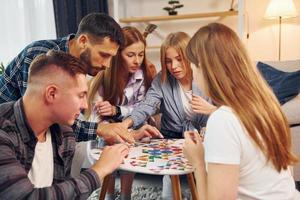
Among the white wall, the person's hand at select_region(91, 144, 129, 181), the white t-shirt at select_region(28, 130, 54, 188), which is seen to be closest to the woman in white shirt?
the person's hand at select_region(91, 144, 129, 181)

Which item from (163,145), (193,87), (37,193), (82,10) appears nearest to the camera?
(37,193)

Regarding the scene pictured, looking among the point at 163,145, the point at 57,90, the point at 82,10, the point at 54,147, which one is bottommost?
the point at 163,145

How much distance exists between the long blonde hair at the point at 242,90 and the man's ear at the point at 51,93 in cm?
44

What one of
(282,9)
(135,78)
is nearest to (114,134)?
(135,78)

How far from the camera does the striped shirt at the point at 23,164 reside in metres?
0.90

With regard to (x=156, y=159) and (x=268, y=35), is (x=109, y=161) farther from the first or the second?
(x=268, y=35)

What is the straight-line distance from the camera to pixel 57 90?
1.02m

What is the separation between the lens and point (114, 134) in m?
1.45

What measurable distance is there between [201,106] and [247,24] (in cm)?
208

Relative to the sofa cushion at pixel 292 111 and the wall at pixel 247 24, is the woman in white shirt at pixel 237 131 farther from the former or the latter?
the wall at pixel 247 24

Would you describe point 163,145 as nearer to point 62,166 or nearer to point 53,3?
point 62,166

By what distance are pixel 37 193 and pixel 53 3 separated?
2276 millimetres

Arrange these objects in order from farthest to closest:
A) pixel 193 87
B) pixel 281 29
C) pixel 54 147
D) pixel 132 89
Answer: pixel 281 29
pixel 132 89
pixel 193 87
pixel 54 147

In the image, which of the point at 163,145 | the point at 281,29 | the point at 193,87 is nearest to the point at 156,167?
the point at 163,145
